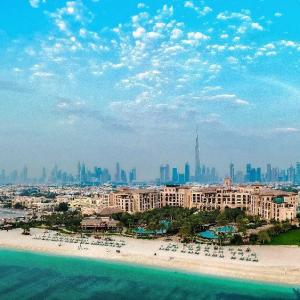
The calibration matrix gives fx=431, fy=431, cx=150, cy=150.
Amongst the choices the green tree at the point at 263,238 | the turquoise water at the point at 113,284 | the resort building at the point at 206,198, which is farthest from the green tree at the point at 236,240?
the resort building at the point at 206,198

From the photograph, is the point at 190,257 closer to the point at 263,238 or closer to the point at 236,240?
the point at 236,240

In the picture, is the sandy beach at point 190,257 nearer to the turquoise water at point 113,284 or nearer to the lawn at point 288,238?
the turquoise water at point 113,284

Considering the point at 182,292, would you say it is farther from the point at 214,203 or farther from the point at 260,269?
the point at 214,203

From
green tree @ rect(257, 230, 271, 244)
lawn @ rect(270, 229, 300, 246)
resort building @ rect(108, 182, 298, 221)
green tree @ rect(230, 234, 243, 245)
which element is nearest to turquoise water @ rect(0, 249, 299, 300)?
green tree @ rect(230, 234, 243, 245)

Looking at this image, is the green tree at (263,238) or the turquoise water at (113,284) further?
the green tree at (263,238)

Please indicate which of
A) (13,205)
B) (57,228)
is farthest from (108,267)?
(13,205)

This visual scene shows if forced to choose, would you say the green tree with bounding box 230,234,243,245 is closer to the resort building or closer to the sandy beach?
the sandy beach
